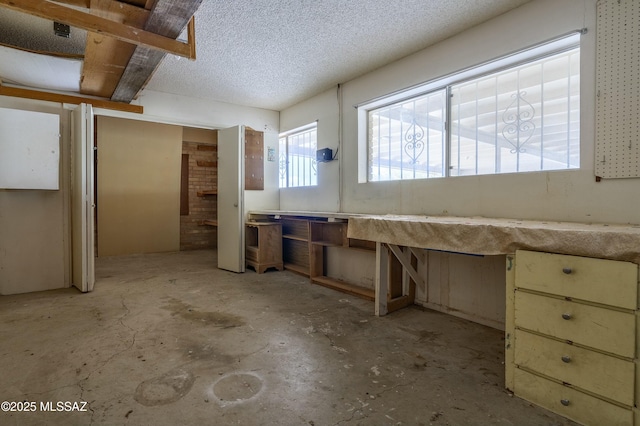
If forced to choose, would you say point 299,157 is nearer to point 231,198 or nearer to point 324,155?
point 324,155

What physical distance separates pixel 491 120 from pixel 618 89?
0.88 m

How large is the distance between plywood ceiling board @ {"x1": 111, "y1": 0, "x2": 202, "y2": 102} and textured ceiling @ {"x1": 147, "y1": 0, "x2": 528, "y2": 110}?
0.34 m

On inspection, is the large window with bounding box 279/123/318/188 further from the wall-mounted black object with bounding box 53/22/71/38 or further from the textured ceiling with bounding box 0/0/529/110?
the wall-mounted black object with bounding box 53/22/71/38

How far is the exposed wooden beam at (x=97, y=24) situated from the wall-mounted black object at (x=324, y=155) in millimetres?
2200

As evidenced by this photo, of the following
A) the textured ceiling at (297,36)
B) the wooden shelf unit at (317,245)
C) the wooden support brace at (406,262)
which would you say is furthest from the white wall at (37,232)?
the wooden support brace at (406,262)

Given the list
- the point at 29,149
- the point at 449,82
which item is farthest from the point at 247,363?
the point at 29,149

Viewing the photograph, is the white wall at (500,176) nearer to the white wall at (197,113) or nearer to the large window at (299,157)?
the large window at (299,157)

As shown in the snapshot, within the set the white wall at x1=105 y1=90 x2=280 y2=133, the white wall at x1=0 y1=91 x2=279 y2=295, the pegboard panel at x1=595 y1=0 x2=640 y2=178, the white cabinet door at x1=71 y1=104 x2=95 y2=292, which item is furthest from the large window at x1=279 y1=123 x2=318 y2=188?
the pegboard panel at x1=595 y1=0 x2=640 y2=178

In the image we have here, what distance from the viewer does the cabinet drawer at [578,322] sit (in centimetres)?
147

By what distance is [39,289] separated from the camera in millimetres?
3889

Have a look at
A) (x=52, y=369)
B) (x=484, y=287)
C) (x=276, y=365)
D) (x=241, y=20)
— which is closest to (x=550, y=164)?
(x=484, y=287)

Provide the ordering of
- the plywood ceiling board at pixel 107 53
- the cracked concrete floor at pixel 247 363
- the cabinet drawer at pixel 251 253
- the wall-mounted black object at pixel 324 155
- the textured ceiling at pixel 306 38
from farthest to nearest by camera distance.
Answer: the cabinet drawer at pixel 251 253 < the wall-mounted black object at pixel 324 155 < the textured ceiling at pixel 306 38 < the plywood ceiling board at pixel 107 53 < the cracked concrete floor at pixel 247 363

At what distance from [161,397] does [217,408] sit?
1.14 ft

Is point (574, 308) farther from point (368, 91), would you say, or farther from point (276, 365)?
point (368, 91)
